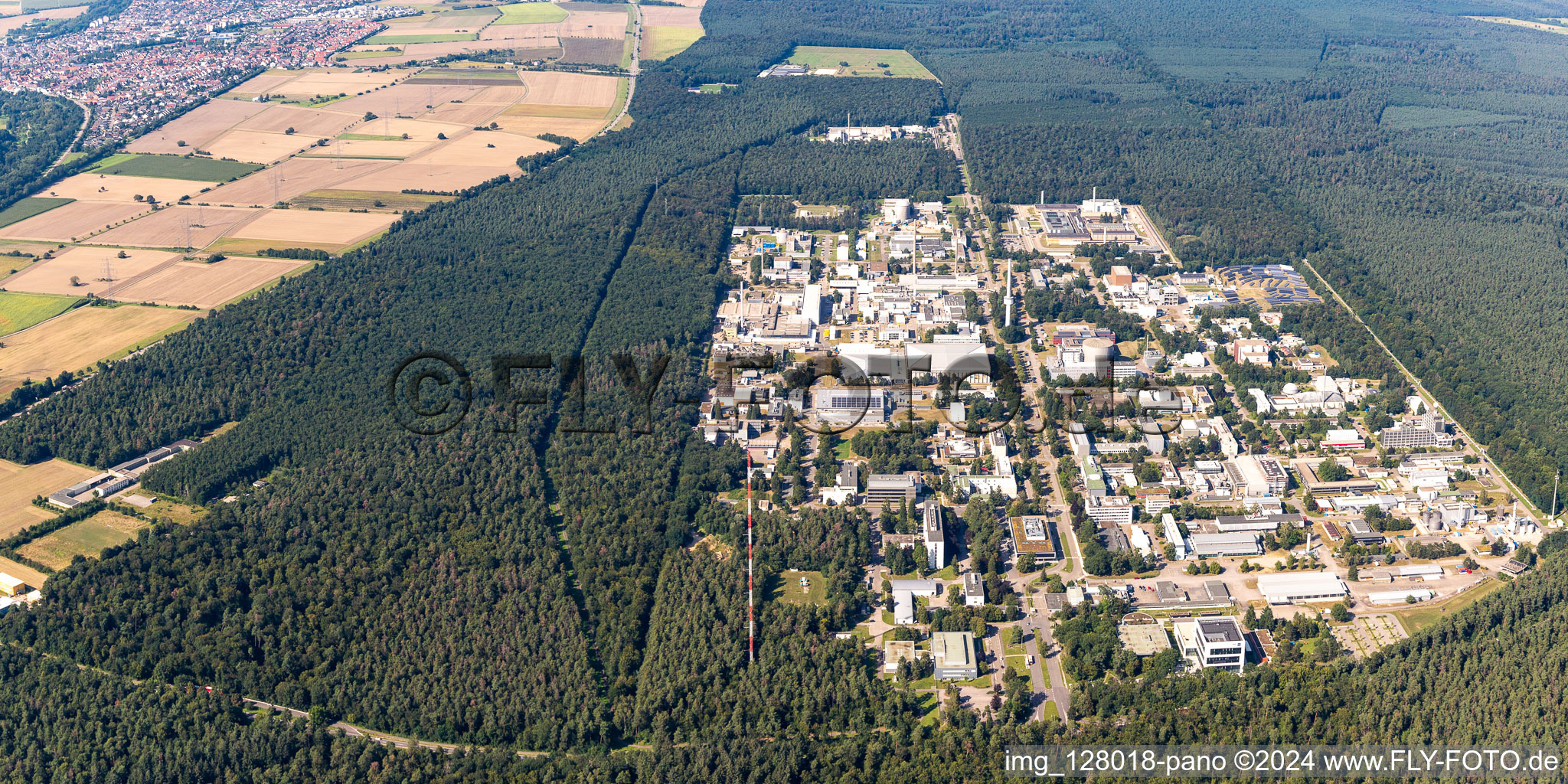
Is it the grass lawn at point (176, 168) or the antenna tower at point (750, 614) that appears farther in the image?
the grass lawn at point (176, 168)

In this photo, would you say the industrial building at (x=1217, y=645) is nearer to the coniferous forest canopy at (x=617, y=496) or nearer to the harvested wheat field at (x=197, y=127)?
the coniferous forest canopy at (x=617, y=496)

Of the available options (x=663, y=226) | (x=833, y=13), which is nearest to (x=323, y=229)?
(x=663, y=226)

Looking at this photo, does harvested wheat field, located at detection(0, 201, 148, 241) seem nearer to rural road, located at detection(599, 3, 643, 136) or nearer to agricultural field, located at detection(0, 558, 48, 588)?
rural road, located at detection(599, 3, 643, 136)

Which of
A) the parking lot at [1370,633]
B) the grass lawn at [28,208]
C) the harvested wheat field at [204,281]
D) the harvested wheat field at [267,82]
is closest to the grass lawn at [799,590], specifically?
the parking lot at [1370,633]

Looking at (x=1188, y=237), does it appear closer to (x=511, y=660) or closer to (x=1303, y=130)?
(x=1303, y=130)

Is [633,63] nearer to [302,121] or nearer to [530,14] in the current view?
[530,14]
